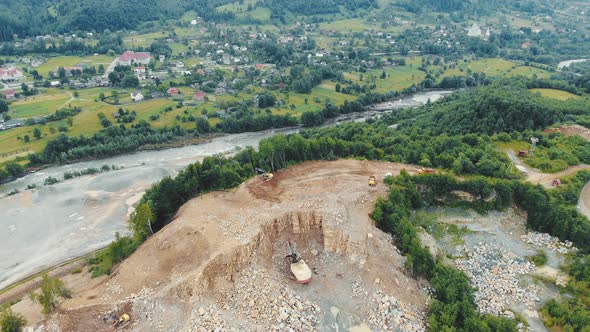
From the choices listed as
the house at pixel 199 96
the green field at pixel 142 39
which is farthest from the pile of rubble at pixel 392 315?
the green field at pixel 142 39

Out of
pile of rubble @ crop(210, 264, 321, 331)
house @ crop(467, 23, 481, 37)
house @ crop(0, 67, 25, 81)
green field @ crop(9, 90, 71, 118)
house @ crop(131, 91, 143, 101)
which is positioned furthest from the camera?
house @ crop(467, 23, 481, 37)

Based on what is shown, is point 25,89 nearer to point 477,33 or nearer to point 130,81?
point 130,81

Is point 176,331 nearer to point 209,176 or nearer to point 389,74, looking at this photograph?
point 209,176

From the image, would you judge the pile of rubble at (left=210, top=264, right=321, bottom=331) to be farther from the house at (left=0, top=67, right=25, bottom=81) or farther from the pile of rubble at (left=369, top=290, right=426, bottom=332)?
the house at (left=0, top=67, right=25, bottom=81)

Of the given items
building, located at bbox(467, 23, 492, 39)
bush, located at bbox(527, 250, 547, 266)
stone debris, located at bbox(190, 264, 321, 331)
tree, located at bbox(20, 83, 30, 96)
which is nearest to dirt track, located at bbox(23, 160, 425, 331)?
stone debris, located at bbox(190, 264, 321, 331)

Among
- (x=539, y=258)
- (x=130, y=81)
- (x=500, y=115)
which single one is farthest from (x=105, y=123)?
(x=539, y=258)

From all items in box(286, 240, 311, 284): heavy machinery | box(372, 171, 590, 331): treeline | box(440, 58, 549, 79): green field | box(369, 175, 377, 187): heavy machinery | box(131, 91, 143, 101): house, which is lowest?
box(440, 58, 549, 79): green field
